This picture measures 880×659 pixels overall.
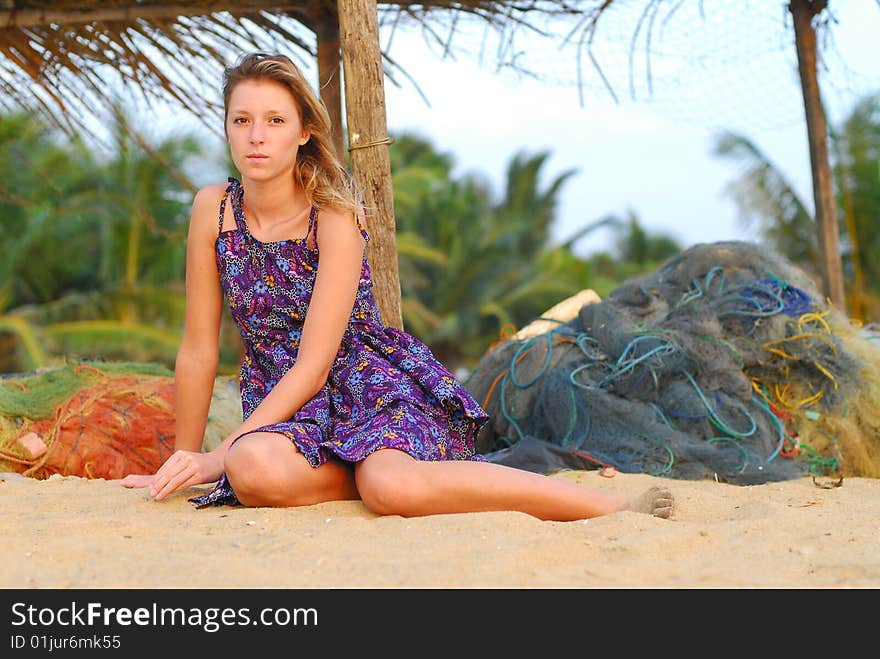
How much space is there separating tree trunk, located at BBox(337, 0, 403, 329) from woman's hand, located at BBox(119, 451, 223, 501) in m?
1.22

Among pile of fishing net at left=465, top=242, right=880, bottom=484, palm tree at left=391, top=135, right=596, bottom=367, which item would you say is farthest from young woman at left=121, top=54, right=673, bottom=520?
palm tree at left=391, top=135, right=596, bottom=367

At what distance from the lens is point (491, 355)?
4.21 metres

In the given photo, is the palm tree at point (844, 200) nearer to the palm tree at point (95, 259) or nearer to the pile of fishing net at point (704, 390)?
the palm tree at point (95, 259)

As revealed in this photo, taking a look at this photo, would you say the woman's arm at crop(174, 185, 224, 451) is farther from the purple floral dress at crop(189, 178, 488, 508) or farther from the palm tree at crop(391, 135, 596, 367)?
the palm tree at crop(391, 135, 596, 367)

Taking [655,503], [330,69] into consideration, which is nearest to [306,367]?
[655,503]

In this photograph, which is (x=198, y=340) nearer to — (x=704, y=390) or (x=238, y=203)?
(x=238, y=203)

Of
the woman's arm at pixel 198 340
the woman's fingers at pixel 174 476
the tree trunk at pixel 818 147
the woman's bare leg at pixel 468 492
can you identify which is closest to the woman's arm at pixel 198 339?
the woman's arm at pixel 198 340

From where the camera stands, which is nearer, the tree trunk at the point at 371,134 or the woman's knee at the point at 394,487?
the woman's knee at the point at 394,487

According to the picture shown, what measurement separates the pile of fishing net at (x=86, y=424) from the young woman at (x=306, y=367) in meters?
0.74

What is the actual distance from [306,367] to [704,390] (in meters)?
1.71

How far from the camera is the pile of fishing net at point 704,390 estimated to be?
3510 millimetres

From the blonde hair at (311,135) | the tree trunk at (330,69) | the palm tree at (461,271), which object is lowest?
the palm tree at (461,271)
